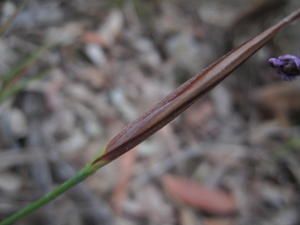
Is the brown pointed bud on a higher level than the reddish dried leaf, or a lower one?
higher

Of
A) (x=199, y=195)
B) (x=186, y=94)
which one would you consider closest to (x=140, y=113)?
(x=199, y=195)

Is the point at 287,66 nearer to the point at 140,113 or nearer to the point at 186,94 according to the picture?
the point at 186,94

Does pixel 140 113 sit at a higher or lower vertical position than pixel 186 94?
lower

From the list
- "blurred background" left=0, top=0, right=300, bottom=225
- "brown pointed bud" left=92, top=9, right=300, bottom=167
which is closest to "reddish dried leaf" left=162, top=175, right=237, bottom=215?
"blurred background" left=0, top=0, right=300, bottom=225

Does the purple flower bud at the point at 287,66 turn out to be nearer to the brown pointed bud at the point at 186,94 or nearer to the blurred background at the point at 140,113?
the brown pointed bud at the point at 186,94

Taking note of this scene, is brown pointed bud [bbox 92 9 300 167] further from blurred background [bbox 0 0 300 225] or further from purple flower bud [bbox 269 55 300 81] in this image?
blurred background [bbox 0 0 300 225]
